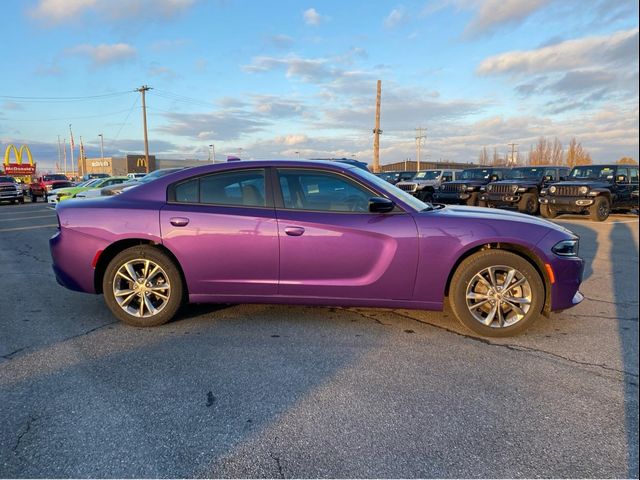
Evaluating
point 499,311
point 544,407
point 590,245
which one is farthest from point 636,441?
point 590,245

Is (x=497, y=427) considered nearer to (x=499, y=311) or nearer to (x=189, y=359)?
(x=499, y=311)

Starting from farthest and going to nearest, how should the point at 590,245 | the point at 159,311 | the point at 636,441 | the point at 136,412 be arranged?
the point at 590,245, the point at 159,311, the point at 136,412, the point at 636,441

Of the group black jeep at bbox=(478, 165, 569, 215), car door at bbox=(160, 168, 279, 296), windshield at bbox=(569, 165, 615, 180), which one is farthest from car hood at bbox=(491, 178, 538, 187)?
car door at bbox=(160, 168, 279, 296)

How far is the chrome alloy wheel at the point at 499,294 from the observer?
3.92 meters

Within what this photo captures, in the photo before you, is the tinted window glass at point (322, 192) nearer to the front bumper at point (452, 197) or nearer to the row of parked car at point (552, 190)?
the row of parked car at point (552, 190)

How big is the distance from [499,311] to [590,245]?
649 cm

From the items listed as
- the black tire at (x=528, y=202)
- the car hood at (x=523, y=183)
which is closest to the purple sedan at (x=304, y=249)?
the black tire at (x=528, y=202)

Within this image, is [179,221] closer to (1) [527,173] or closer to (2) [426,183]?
(1) [527,173]

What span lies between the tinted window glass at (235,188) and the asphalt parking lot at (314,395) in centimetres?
119

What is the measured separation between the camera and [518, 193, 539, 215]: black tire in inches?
606

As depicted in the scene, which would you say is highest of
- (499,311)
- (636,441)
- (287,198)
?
(287,198)

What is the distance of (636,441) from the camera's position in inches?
96.4

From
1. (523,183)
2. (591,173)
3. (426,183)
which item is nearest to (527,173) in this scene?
(523,183)

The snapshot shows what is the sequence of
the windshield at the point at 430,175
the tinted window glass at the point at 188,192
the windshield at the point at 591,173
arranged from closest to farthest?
the tinted window glass at the point at 188,192, the windshield at the point at 591,173, the windshield at the point at 430,175
